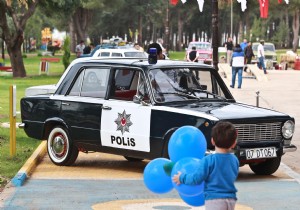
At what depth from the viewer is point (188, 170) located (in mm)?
6238

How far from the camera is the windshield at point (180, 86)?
1197 centimetres

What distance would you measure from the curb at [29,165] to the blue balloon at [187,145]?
15.9 ft

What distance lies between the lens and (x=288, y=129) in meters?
11.8

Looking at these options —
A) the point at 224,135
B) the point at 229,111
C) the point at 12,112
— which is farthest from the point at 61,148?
the point at 224,135

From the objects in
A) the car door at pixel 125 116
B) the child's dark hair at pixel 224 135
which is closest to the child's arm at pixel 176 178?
the child's dark hair at pixel 224 135

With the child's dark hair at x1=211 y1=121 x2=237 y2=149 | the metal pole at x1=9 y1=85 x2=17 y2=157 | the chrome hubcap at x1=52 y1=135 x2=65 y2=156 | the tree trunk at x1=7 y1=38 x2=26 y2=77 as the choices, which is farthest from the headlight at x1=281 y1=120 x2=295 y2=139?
the tree trunk at x1=7 y1=38 x2=26 y2=77

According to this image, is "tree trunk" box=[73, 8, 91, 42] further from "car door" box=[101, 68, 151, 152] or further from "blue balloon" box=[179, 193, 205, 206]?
"blue balloon" box=[179, 193, 205, 206]

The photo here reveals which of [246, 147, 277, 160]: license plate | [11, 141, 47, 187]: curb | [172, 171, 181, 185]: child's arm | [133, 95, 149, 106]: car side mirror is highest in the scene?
[133, 95, 149, 106]: car side mirror

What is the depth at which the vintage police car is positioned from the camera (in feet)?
37.2

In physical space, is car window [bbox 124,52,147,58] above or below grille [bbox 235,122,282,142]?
above

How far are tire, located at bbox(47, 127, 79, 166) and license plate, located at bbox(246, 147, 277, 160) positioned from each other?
2.86m

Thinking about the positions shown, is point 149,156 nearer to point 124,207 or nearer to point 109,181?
point 109,181

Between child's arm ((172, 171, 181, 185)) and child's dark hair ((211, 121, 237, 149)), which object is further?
child's arm ((172, 171, 181, 185))

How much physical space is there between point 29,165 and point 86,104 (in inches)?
47.4
